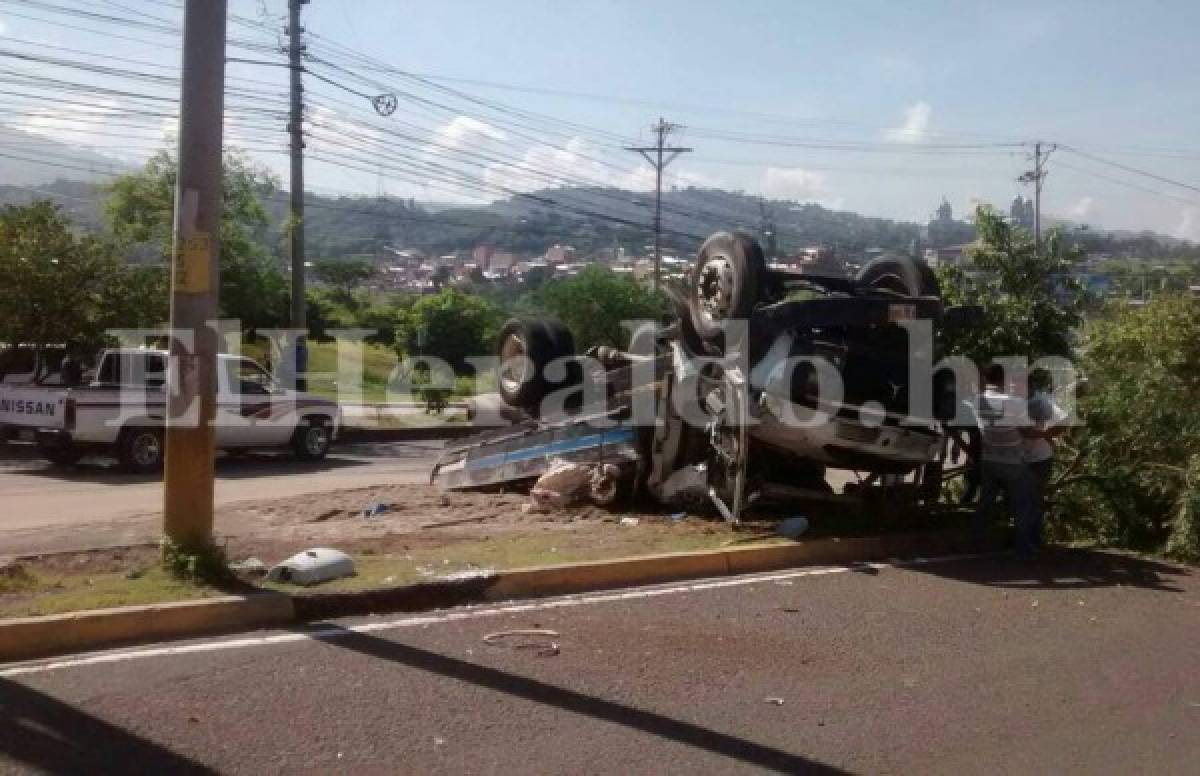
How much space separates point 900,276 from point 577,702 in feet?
20.1

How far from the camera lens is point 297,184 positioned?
25.0m

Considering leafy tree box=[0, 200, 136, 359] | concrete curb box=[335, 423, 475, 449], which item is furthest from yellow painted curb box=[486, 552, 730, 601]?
concrete curb box=[335, 423, 475, 449]

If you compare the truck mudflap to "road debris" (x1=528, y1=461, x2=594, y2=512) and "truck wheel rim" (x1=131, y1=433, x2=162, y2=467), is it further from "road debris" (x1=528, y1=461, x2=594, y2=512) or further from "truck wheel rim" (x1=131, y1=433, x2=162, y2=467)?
"truck wheel rim" (x1=131, y1=433, x2=162, y2=467)

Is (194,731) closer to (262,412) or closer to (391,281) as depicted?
(262,412)

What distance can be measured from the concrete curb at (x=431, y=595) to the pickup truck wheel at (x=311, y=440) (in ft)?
Answer: 44.2

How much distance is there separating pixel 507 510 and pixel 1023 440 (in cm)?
444

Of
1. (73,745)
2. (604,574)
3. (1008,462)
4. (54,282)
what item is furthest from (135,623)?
(54,282)

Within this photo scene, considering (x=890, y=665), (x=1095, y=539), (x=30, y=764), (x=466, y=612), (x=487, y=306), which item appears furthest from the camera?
(x=487, y=306)

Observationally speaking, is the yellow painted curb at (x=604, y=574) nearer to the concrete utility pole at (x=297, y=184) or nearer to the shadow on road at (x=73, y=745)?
the shadow on road at (x=73, y=745)

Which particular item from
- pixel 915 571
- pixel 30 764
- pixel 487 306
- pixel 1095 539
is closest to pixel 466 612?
pixel 30 764

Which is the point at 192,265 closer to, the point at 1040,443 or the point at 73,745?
the point at 73,745

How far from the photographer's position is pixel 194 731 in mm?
4699

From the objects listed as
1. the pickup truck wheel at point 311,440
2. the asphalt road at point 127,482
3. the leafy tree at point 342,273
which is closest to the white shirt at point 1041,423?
the asphalt road at point 127,482

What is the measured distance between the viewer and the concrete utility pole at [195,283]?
266 inches
